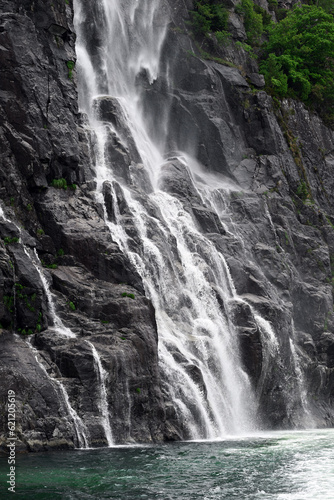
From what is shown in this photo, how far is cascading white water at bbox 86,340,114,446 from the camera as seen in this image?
21.6 m

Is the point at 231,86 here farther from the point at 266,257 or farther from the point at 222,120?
the point at 266,257

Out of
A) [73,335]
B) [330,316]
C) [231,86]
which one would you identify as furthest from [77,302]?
[231,86]

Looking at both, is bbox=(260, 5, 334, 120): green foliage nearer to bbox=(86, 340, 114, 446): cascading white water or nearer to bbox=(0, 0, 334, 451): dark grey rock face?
bbox=(0, 0, 334, 451): dark grey rock face

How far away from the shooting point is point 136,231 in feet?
98.8

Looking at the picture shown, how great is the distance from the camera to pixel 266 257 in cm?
4034

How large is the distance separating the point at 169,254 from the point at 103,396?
11.1 m

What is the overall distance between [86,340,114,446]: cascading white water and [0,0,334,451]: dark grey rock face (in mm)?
241

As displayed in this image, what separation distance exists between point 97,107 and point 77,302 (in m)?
19.1

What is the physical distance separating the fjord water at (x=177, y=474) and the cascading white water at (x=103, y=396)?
1.18m

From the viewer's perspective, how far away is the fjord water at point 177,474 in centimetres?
1426

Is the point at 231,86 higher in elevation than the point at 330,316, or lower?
higher

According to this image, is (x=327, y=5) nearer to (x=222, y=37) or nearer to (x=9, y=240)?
(x=222, y=37)

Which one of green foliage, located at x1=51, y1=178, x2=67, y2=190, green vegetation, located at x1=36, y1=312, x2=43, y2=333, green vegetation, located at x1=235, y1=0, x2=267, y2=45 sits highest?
green vegetation, located at x1=235, y1=0, x2=267, y2=45

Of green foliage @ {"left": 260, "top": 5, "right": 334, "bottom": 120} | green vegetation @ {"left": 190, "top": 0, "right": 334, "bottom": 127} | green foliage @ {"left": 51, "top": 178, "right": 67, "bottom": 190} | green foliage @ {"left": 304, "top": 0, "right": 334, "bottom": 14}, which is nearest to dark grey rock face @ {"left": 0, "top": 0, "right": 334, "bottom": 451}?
green foliage @ {"left": 51, "top": 178, "right": 67, "bottom": 190}
